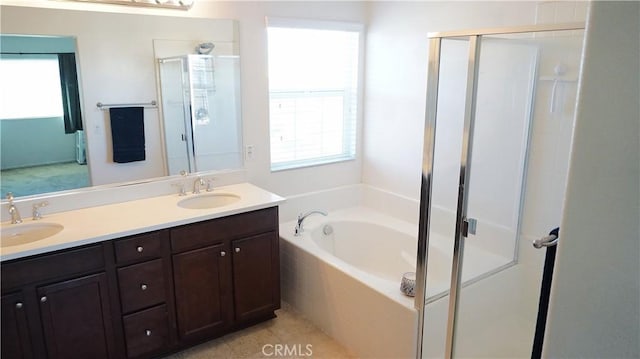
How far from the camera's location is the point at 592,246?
410 millimetres

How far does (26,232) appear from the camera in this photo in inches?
89.5

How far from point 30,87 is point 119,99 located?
0.44 meters

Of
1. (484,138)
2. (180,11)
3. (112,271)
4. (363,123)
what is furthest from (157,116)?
(484,138)

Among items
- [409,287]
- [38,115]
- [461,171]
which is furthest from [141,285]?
[461,171]

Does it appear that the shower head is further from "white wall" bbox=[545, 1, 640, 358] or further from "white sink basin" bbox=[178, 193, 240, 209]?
"white wall" bbox=[545, 1, 640, 358]

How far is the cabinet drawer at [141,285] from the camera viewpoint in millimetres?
2275

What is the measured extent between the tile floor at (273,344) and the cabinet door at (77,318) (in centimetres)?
48

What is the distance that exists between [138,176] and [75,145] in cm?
40

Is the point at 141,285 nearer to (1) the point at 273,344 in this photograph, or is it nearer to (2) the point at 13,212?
(2) the point at 13,212

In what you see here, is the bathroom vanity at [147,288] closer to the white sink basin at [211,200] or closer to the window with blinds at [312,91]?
the white sink basin at [211,200]

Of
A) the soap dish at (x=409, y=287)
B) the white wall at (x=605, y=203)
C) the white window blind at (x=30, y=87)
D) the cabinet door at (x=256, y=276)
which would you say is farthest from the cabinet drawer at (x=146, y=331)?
the white wall at (x=605, y=203)

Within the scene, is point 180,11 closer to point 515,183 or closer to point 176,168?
point 176,168

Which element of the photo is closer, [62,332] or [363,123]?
[62,332]

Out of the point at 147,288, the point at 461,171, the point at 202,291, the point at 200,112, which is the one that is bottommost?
the point at 202,291
